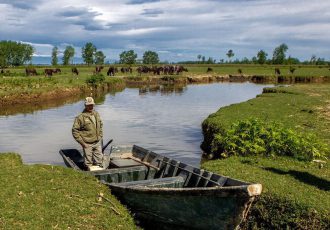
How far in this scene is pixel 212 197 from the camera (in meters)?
9.00

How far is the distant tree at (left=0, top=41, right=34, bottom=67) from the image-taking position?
146 m

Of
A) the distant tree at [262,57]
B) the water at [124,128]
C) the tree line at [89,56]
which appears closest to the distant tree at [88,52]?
the tree line at [89,56]

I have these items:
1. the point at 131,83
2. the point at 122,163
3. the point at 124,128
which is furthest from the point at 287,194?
the point at 131,83

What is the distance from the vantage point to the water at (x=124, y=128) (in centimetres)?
2284

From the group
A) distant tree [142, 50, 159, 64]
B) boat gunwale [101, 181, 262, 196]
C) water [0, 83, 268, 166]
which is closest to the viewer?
boat gunwale [101, 181, 262, 196]

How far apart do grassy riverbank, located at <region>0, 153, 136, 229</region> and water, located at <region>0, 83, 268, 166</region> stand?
25.8 feet

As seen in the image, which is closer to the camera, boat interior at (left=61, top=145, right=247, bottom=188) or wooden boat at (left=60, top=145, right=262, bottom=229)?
wooden boat at (left=60, top=145, right=262, bottom=229)

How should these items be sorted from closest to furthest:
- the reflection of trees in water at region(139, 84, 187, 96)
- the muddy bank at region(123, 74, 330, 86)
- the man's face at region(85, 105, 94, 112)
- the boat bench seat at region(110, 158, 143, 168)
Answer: the man's face at region(85, 105, 94, 112) → the boat bench seat at region(110, 158, 143, 168) → the reflection of trees in water at region(139, 84, 187, 96) → the muddy bank at region(123, 74, 330, 86)

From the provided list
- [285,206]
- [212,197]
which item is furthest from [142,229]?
[285,206]

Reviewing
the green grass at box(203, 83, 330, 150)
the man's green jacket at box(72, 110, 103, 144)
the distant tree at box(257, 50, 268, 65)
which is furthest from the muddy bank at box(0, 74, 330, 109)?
the distant tree at box(257, 50, 268, 65)

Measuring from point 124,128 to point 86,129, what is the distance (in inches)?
637

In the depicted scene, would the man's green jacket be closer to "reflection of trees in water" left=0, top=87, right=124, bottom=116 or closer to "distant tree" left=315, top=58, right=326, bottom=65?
"reflection of trees in water" left=0, top=87, right=124, bottom=116

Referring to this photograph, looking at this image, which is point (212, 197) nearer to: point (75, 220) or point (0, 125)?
point (75, 220)

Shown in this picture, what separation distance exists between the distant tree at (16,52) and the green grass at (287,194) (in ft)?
467
